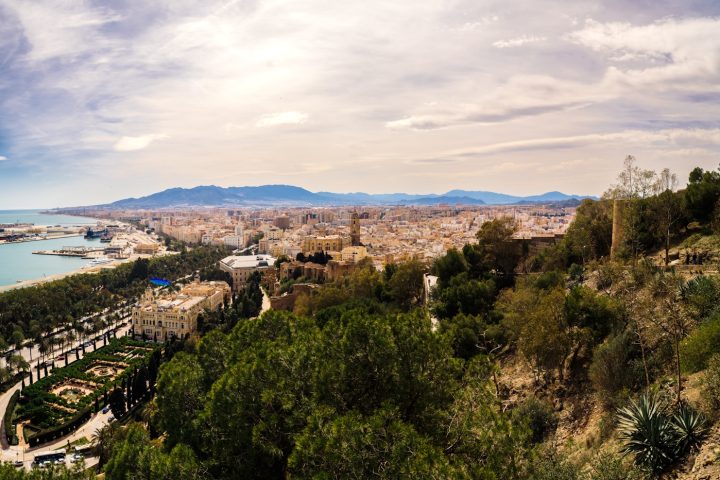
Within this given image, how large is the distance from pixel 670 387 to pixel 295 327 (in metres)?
5.69

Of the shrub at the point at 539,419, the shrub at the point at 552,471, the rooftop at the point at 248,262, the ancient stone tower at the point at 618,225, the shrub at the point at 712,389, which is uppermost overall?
the ancient stone tower at the point at 618,225

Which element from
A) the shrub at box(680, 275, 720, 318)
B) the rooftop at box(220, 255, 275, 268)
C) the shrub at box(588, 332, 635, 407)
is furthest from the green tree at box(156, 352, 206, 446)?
the rooftop at box(220, 255, 275, 268)

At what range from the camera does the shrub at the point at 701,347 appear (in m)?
5.92

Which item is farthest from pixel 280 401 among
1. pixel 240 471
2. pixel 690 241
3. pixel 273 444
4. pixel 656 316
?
pixel 690 241

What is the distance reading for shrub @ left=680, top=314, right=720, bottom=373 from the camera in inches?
233

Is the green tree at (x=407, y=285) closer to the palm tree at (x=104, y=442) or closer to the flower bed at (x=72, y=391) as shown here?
the palm tree at (x=104, y=442)

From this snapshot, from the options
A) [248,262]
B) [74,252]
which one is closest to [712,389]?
[248,262]

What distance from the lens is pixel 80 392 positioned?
2195 centimetres

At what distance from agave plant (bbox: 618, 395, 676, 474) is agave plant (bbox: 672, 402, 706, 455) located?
0.17ft

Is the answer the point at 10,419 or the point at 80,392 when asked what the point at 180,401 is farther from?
the point at 80,392

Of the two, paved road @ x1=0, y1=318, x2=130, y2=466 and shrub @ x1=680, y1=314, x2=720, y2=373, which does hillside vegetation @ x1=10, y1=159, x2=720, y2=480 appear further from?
paved road @ x1=0, y1=318, x2=130, y2=466

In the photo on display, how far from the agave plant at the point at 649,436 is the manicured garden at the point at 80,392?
19.0 meters

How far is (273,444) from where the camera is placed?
18.7ft

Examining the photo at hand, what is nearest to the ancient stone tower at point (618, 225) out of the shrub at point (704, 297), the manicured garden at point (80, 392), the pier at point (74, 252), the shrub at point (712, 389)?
the shrub at point (704, 297)
